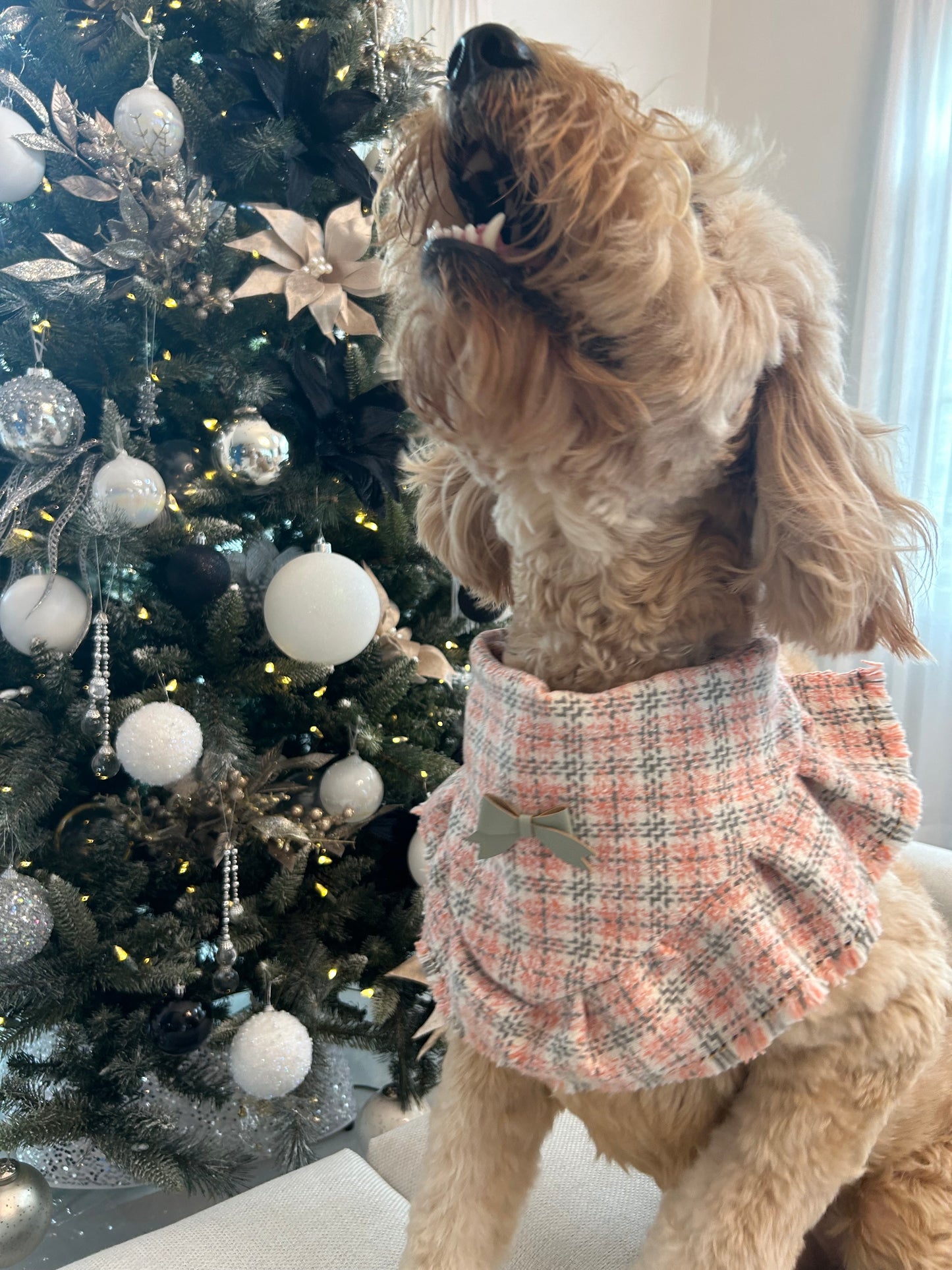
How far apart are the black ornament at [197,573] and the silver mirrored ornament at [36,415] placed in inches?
8.2

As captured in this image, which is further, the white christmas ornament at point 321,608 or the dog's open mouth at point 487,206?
the white christmas ornament at point 321,608

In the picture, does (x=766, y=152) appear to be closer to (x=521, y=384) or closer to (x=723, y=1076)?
(x=521, y=384)

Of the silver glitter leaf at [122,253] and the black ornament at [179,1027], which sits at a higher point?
the silver glitter leaf at [122,253]

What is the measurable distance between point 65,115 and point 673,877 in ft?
3.97

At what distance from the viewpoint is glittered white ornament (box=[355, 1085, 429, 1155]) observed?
1.53 meters

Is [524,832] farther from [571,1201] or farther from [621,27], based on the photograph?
[621,27]

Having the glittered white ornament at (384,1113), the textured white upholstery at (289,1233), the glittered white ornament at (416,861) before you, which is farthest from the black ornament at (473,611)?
the glittered white ornament at (384,1113)

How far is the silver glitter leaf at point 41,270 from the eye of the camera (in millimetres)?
1206

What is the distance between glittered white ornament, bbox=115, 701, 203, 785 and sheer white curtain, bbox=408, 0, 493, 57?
198 cm

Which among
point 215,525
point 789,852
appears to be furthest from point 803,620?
point 215,525

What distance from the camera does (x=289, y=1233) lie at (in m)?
0.97

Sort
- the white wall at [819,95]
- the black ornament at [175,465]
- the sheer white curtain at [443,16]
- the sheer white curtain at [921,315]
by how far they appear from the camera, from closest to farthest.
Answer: the black ornament at [175,465] → the sheer white curtain at [443,16] → the sheer white curtain at [921,315] → the white wall at [819,95]

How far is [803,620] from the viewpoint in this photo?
700 millimetres

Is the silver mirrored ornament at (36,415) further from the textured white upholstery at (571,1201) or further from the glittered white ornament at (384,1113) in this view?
the glittered white ornament at (384,1113)
